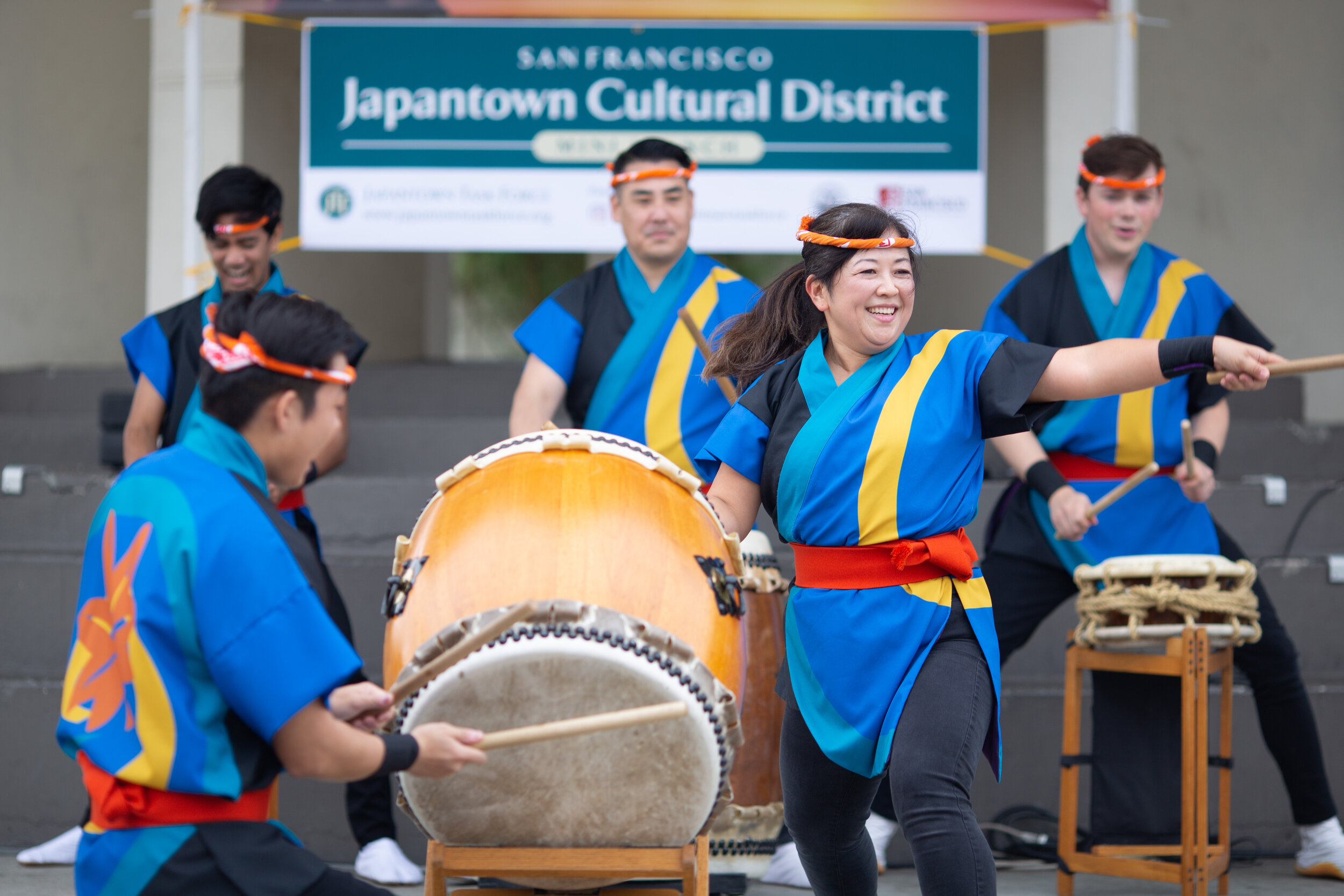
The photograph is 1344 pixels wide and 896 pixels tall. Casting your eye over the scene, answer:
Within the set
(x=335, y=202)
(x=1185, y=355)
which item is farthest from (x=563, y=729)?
(x=335, y=202)

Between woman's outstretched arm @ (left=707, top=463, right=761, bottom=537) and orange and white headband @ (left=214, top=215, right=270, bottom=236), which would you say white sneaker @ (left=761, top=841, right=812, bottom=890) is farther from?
orange and white headband @ (left=214, top=215, right=270, bottom=236)

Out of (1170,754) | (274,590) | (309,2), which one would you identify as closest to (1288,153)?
(1170,754)

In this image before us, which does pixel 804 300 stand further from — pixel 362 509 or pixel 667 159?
pixel 362 509

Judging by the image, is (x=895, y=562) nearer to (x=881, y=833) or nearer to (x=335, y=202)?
(x=881, y=833)

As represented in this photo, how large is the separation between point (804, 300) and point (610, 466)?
43 cm

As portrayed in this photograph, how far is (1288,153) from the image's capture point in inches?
193

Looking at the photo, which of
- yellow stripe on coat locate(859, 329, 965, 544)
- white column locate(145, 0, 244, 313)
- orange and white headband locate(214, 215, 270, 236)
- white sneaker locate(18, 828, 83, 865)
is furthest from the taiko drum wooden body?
white column locate(145, 0, 244, 313)

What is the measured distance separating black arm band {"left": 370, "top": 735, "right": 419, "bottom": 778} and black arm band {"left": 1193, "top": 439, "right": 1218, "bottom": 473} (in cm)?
192

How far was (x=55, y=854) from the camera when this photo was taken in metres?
3.08

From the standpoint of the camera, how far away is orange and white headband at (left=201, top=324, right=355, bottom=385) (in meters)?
1.45

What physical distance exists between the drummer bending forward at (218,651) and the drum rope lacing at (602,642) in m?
0.33

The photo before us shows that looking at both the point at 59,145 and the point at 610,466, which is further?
the point at 59,145

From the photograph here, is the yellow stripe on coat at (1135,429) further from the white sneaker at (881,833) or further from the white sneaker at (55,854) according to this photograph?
the white sneaker at (55,854)

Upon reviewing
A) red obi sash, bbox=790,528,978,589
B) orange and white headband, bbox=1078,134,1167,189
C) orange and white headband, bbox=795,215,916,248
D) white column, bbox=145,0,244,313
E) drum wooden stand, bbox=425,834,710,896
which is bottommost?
drum wooden stand, bbox=425,834,710,896
